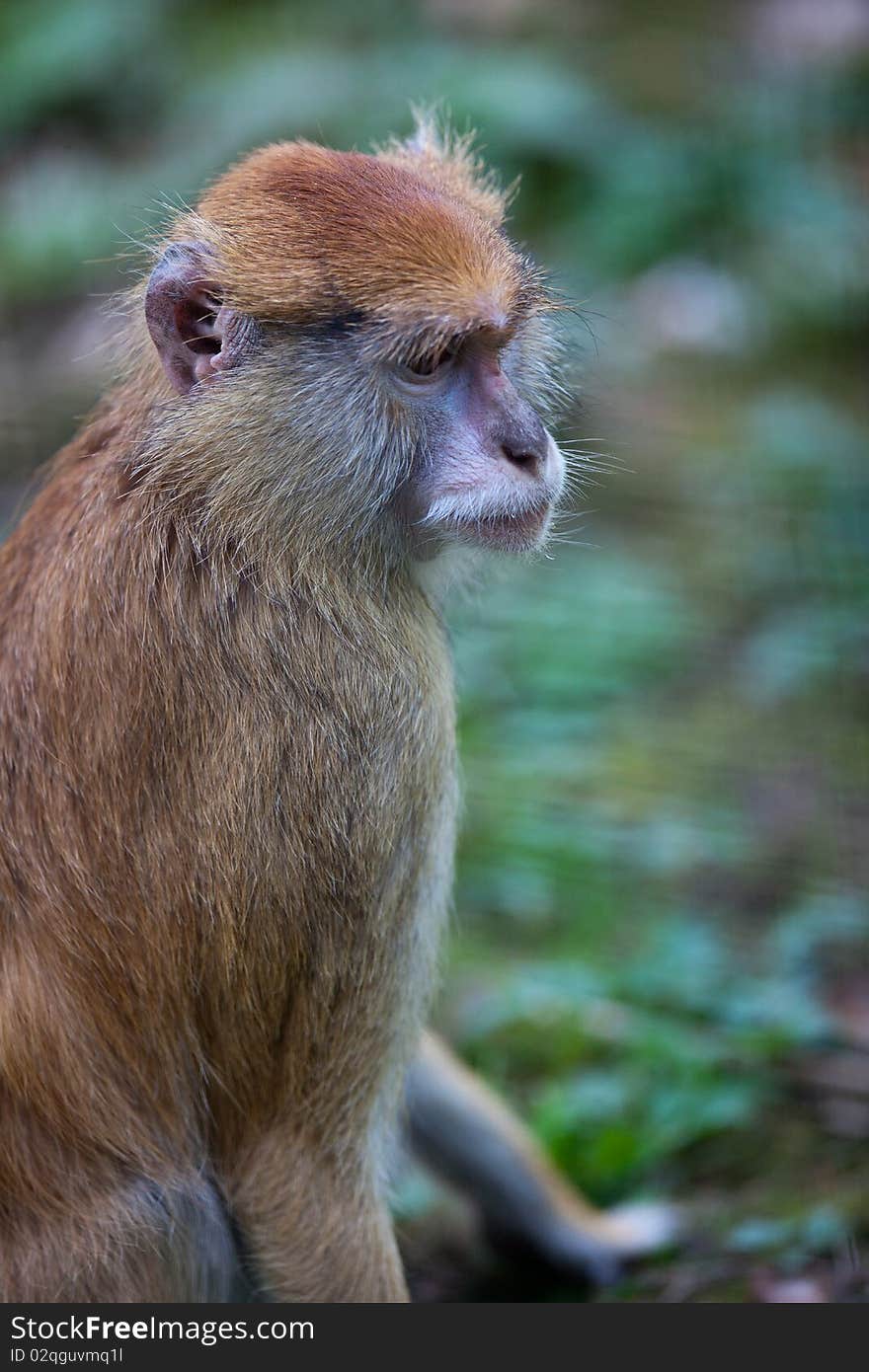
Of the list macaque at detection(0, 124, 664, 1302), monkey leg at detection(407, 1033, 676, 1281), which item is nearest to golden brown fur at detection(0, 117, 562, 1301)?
macaque at detection(0, 124, 664, 1302)

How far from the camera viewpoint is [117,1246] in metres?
2.85

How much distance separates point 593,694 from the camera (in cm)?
557

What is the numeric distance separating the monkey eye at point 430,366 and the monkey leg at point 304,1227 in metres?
1.39

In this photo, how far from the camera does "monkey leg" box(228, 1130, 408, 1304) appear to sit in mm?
2951

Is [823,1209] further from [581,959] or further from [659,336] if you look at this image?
[659,336]

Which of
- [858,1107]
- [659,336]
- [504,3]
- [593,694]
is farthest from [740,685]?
[504,3]

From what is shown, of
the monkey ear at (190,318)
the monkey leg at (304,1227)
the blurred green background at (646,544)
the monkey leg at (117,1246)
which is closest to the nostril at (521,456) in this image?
the monkey ear at (190,318)

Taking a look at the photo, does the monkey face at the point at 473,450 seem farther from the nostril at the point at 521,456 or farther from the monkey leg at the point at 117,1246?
the monkey leg at the point at 117,1246

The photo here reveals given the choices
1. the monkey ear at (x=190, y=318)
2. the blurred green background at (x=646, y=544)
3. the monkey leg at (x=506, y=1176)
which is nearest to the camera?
the monkey ear at (x=190, y=318)

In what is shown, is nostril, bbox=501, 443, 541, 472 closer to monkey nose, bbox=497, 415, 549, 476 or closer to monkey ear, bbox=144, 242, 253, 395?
monkey nose, bbox=497, 415, 549, 476

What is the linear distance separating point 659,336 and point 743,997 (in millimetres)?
4192

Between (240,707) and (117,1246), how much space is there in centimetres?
98

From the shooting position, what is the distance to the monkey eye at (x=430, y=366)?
2.80 m

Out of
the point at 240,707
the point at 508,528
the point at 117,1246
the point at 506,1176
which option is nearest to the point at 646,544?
the point at 506,1176
